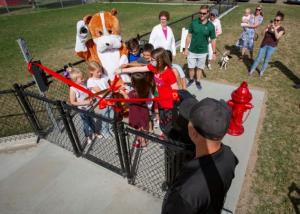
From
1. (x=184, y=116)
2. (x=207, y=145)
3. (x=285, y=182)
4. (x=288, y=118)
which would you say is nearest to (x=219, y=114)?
(x=207, y=145)

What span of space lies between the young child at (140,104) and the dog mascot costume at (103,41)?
3.06ft

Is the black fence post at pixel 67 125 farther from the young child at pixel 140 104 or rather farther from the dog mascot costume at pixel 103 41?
the dog mascot costume at pixel 103 41

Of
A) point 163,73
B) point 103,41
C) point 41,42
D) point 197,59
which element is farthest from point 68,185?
point 41,42

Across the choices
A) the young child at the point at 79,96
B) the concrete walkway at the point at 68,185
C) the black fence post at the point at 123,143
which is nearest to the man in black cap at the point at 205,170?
the black fence post at the point at 123,143

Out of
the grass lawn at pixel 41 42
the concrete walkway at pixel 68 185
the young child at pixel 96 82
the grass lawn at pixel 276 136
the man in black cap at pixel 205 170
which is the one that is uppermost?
the man in black cap at pixel 205 170

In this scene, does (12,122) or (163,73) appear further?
(12,122)

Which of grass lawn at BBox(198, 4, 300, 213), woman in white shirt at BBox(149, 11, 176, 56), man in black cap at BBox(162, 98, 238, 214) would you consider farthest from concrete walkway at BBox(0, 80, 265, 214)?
woman in white shirt at BBox(149, 11, 176, 56)

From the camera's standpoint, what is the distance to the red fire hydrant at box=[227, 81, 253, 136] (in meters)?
3.97

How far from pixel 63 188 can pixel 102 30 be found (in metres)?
2.88

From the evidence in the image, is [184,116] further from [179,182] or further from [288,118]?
[288,118]

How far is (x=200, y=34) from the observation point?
5324 millimetres

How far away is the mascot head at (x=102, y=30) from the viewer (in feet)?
13.4

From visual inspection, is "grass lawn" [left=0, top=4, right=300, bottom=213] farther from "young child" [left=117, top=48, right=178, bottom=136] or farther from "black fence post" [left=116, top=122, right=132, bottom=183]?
"young child" [left=117, top=48, right=178, bottom=136]

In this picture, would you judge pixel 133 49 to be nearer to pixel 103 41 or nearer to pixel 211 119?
pixel 103 41
